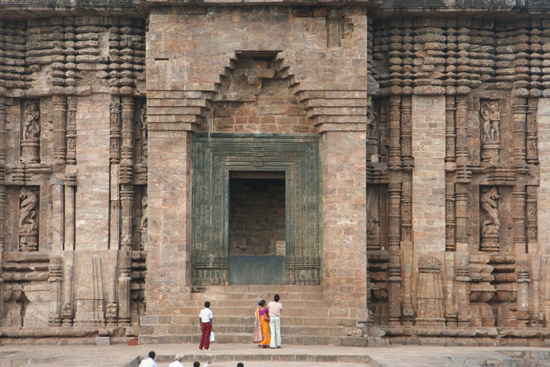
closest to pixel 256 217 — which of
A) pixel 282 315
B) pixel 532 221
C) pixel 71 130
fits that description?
pixel 282 315

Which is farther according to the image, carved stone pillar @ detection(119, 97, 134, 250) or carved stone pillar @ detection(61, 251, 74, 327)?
carved stone pillar @ detection(119, 97, 134, 250)

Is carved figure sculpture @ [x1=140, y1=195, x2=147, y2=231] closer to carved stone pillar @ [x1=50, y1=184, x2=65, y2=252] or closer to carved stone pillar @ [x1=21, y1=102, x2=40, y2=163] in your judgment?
carved stone pillar @ [x1=50, y1=184, x2=65, y2=252]

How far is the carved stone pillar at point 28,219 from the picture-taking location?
778 inches

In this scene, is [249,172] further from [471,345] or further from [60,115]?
[471,345]

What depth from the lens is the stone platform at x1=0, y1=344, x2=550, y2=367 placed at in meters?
15.8

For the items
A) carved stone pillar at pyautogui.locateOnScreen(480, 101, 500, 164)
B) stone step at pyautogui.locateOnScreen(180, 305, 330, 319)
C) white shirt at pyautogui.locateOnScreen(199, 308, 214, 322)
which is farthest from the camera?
carved stone pillar at pyautogui.locateOnScreen(480, 101, 500, 164)

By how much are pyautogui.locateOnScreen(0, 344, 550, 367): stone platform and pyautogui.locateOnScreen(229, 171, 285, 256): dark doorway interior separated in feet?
16.7

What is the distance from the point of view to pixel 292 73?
61.3ft

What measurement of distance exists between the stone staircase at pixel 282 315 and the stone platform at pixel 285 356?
323 millimetres

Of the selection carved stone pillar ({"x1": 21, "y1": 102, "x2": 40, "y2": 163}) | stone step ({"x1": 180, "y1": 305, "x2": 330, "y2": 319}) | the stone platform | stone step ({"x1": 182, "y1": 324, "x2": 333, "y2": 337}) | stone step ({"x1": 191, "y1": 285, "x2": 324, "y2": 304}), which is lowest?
the stone platform

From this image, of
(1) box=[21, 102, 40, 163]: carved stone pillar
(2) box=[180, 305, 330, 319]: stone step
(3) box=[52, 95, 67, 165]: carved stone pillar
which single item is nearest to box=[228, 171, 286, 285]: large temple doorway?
(2) box=[180, 305, 330, 319]: stone step

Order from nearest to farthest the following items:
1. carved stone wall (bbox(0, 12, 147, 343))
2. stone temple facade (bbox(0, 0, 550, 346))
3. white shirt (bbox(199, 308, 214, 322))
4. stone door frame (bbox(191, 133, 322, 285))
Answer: white shirt (bbox(199, 308, 214, 322))
stone temple facade (bbox(0, 0, 550, 346))
stone door frame (bbox(191, 133, 322, 285))
carved stone wall (bbox(0, 12, 147, 343))

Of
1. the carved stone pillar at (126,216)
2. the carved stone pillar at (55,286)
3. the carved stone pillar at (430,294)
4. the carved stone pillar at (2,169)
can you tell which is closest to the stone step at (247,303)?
the carved stone pillar at (126,216)

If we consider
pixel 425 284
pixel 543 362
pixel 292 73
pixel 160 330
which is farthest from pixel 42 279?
pixel 543 362
